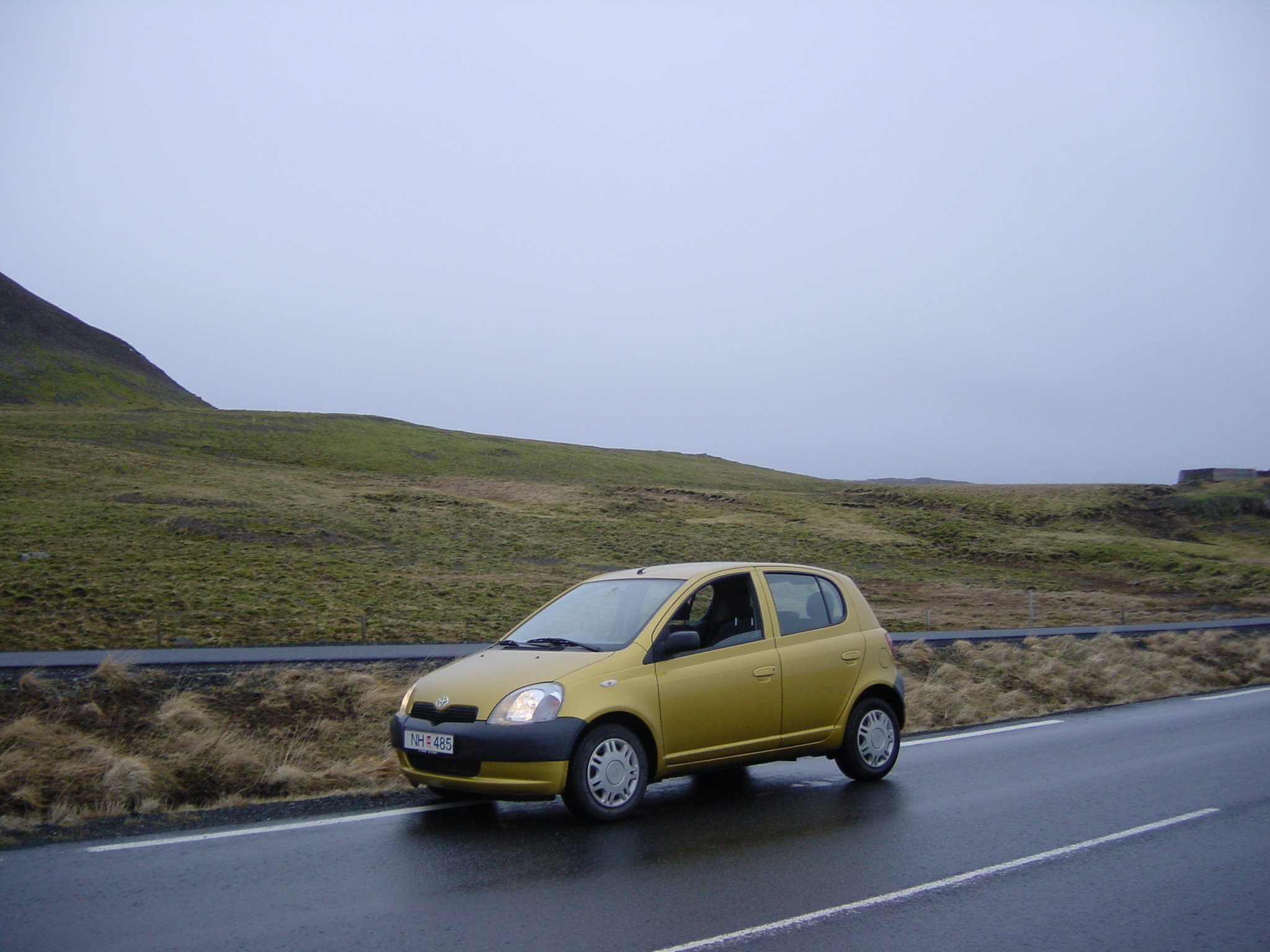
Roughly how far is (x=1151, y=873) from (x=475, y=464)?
6675cm

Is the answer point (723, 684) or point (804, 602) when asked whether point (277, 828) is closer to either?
point (723, 684)

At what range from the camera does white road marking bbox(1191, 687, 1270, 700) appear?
46.7ft

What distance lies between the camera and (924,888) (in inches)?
221

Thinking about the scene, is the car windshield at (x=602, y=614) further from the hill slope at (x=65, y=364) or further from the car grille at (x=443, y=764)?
the hill slope at (x=65, y=364)

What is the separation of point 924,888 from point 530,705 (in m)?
2.62

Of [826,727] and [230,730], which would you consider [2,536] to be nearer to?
[230,730]

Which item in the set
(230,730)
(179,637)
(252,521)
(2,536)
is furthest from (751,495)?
(230,730)

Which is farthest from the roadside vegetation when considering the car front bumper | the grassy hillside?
the grassy hillside

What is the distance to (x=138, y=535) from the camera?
1156 inches

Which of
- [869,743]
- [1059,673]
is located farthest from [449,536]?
[869,743]

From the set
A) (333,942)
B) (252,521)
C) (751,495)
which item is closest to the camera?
(333,942)

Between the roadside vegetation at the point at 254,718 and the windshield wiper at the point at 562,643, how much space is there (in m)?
1.96

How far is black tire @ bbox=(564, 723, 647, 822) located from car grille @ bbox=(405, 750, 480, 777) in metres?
0.62

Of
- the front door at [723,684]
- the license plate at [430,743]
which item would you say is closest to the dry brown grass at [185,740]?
the license plate at [430,743]
